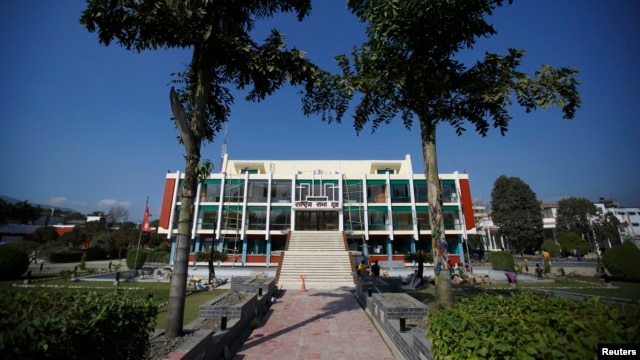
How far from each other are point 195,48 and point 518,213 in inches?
2124

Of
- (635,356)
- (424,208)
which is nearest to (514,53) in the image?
(635,356)

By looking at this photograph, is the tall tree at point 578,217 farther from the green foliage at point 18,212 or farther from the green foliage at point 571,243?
the green foliage at point 18,212

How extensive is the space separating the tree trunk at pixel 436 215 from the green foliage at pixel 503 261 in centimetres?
2162

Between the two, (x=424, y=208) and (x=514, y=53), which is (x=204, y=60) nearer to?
(x=514, y=53)

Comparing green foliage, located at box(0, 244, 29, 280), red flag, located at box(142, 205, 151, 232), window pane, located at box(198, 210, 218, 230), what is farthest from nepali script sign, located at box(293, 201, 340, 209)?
green foliage, located at box(0, 244, 29, 280)

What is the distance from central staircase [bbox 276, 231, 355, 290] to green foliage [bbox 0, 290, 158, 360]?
43.7ft

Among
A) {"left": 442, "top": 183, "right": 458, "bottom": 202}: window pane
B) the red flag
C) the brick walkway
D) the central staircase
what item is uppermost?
{"left": 442, "top": 183, "right": 458, "bottom": 202}: window pane

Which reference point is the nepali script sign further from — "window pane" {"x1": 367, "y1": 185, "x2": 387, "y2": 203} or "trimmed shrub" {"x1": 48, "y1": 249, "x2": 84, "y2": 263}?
"trimmed shrub" {"x1": 48, "y1": 249, "x2": 84, "y2": 263}

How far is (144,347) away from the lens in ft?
12.6

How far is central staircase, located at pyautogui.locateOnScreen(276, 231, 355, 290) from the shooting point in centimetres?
1812

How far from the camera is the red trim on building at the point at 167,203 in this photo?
3241 cm

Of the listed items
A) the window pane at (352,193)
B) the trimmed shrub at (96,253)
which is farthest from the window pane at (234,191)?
the trimmed shrub at (96,253)

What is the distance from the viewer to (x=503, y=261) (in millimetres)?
24109

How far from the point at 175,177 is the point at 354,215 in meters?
21.8
